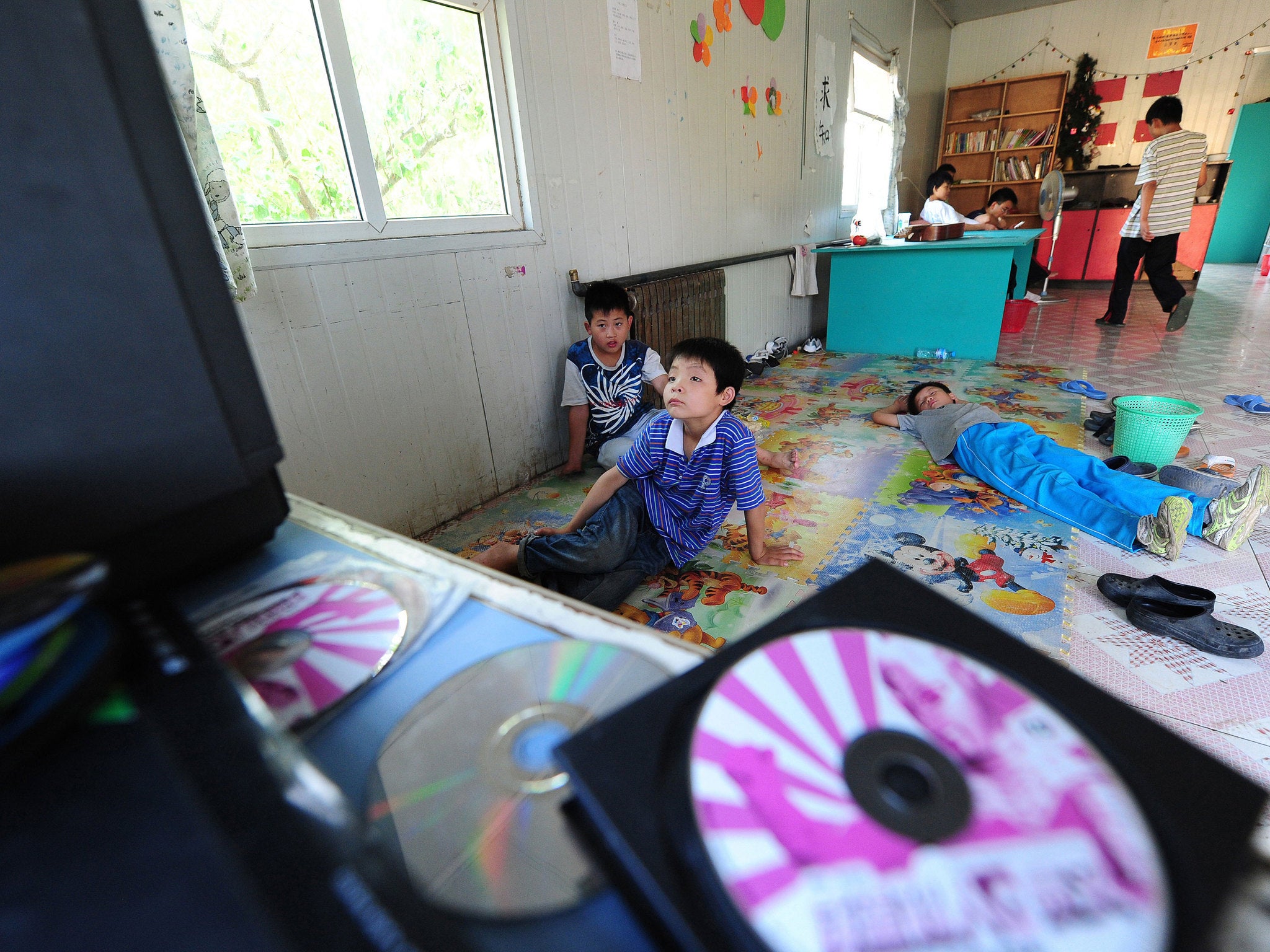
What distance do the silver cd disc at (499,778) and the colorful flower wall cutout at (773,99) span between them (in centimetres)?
409

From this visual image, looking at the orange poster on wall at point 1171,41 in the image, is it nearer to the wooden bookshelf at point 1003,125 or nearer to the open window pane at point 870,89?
the wooden bookshelf at point 1003,125

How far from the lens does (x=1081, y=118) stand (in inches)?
263

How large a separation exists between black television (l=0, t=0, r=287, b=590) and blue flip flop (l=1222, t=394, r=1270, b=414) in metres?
3.73

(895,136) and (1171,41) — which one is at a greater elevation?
(1171,41)

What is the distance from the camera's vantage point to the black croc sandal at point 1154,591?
4.43 ft

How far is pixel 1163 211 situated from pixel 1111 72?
3.89 m

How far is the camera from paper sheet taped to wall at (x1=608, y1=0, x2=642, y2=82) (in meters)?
2.40

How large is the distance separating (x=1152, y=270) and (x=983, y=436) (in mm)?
3876

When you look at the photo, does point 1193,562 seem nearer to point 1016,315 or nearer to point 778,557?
point 778,557

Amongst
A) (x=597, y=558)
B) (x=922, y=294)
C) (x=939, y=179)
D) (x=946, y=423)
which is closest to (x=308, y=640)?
(x=597, y=558)

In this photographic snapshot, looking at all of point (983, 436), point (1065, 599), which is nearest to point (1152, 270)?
point (983, 436)

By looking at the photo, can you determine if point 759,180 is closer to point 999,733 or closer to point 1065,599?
point 1065,599

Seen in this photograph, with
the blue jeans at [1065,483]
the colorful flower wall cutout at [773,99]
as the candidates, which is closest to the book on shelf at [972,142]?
the colorful flower wall cutout at [773,99]

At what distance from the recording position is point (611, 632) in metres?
0.40
